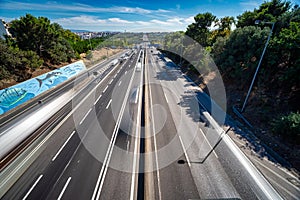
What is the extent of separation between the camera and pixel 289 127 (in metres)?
10.9

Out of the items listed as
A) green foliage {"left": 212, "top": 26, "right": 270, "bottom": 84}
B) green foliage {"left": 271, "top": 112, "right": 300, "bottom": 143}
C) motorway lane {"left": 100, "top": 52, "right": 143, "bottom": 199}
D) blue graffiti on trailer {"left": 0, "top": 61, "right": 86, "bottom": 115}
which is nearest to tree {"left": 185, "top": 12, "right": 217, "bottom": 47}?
green foliage {"left": 212, "top": 26, "right": 270, "bottom": 84}

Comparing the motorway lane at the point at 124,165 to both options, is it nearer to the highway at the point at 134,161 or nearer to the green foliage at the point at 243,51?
the highway at the point at 134,161

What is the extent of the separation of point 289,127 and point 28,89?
3095cm

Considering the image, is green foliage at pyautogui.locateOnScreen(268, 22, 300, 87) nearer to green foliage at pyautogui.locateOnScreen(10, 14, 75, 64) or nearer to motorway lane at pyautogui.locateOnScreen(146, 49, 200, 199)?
motorway lane at pyautogui.locateOnScreen(146, 49, 200, 199)

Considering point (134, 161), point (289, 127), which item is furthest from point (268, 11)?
point (134, 161)

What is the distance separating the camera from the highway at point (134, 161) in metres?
8.09

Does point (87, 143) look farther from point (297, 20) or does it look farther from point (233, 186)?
point (297, 20)

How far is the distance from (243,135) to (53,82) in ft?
100

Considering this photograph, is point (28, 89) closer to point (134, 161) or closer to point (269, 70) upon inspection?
point (134, 161)

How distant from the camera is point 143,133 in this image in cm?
1295

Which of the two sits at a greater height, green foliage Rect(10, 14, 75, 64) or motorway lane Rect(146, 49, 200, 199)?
green foliage Rect(10, 14, 75, 64)

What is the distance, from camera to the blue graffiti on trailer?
17.8 m

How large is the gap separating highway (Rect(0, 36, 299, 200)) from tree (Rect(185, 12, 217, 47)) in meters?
26.5

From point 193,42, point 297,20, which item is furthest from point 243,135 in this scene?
point 193,42
